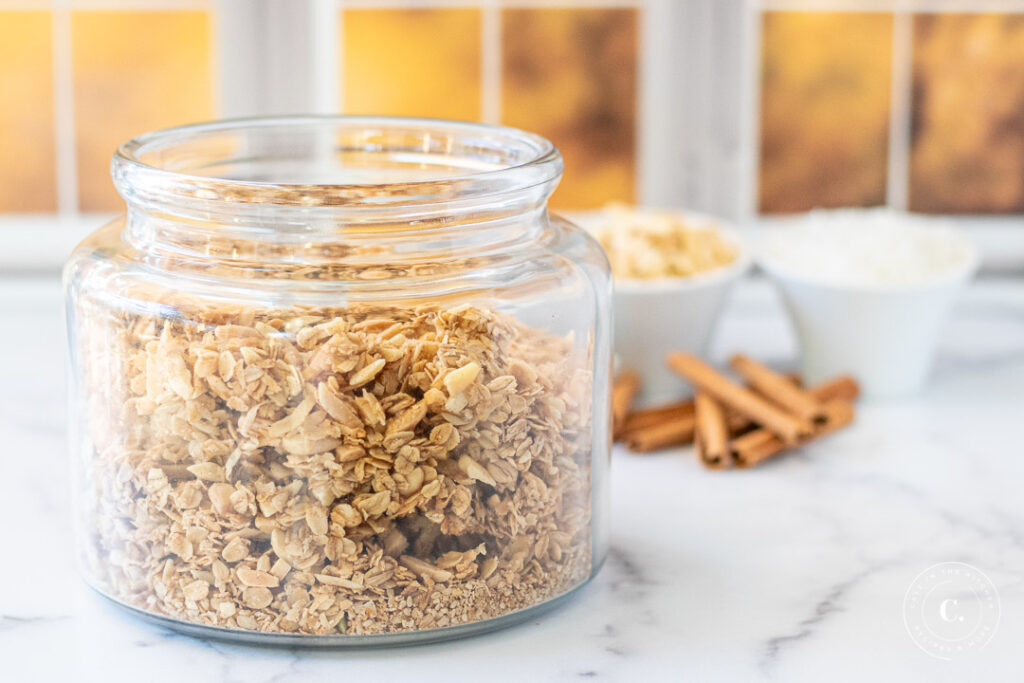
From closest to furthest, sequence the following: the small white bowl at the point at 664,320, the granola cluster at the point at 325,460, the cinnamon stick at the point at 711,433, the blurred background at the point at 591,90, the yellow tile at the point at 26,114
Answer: the granola cluster at the point at 325,460
the cinnamon stick at the point at 711,433
the small white bowl at the point at 664,320
the blurred background at the point at 591,90
the yellow tile at the point at 26,114

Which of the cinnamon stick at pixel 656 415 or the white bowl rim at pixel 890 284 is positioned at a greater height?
the white bowl rim at pixel 890 284

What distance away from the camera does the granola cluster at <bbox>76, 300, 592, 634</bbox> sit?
74 centimetres

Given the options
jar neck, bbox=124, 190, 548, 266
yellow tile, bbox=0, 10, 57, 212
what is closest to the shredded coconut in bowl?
jar neck, bbox=124, 190, 548, 266

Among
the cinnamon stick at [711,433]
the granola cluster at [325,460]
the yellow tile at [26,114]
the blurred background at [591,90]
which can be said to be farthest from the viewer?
the yellow tile at [26,114]

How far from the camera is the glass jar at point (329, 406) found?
74cm

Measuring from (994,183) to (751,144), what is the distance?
2.45 feet

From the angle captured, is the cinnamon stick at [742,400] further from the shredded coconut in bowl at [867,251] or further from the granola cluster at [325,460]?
the granola cluster at [325,460]

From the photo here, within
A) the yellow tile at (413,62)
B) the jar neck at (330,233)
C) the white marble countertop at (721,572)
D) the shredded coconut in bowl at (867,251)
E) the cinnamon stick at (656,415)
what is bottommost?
the white marble countertop at (721,572)

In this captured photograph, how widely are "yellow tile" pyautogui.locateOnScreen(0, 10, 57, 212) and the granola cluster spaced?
157 centimetres

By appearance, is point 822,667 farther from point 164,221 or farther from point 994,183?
point 994,183

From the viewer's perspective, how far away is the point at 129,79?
217cm

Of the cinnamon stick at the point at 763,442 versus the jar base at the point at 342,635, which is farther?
the cinnamon stick at the point at 763,442

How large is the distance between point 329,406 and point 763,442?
1.77 ft

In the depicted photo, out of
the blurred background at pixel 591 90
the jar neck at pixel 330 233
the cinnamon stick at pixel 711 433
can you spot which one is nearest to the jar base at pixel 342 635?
Answer: the jar neck at pixel 330 233
